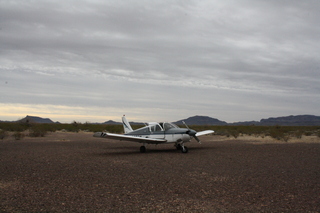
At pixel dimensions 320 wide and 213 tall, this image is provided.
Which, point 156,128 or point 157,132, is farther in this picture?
point 156,128

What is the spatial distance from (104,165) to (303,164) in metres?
8.57

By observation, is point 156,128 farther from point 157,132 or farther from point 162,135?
point 162,135

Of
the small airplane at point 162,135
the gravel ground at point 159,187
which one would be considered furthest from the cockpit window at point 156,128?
the gravel ground at point 159,187

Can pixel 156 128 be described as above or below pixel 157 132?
above

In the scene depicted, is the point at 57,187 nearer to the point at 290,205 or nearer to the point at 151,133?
the point at 290,205

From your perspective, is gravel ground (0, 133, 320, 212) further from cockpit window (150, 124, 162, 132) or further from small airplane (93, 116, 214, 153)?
cockpit window (150, 124, 162, 132)

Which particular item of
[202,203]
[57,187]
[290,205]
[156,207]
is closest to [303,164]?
[290,205]

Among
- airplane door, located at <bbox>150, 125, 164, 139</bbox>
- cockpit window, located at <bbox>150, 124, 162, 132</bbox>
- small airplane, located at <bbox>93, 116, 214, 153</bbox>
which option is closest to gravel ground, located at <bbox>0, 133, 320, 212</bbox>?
small airplane, located at <bbox>93, 116, 214, 153</bbox>

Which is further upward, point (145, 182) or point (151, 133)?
point (151, 133)

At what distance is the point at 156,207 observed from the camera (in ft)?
20.6

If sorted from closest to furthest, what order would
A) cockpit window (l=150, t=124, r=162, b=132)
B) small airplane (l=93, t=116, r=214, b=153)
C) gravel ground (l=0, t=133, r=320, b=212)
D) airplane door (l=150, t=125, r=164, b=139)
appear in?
gravel ground (l=0, t=133, r=320, b=212) < small airplane (l=93, t=116, r=214, b=153) < airplane door (l=150, t=125, r=164, b=139) < cockpit window (l=150, t=124, r=162, b=132)

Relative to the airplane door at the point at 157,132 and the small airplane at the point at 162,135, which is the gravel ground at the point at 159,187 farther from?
the airplane door at the point at 157,132

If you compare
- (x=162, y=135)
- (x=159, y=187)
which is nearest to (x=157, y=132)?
(x=162, y=135)

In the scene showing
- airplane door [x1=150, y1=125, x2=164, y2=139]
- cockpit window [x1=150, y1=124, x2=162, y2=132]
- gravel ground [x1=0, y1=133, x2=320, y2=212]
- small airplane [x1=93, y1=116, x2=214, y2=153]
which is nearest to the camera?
gravel ground [x1=0, y1=133, x2=320, y2=212]
